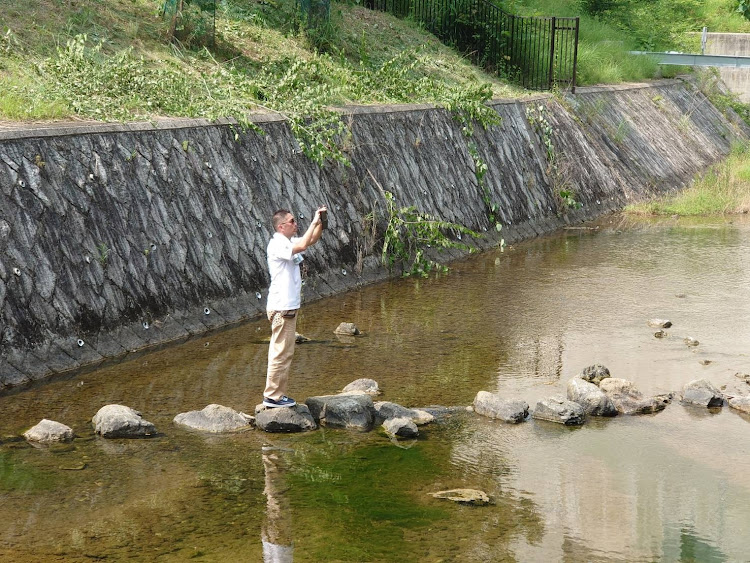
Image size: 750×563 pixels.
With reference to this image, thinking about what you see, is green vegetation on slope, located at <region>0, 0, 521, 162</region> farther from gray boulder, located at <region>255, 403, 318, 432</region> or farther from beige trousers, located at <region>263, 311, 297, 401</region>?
gray boulder, located at <region>255, 403, 318, 432</region>

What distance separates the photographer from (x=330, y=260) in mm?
14344

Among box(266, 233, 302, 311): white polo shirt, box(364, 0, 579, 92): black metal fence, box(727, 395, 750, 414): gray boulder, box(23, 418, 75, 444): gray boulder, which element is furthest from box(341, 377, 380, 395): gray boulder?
box(364, 0, 579, 92): black metal fence

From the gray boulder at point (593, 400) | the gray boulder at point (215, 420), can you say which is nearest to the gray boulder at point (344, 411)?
the gray boulder at point (215, 420)

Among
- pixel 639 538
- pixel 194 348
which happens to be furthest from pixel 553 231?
pixel 639 538

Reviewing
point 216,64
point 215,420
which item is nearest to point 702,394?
point 215,420

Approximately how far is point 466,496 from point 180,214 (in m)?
6.34

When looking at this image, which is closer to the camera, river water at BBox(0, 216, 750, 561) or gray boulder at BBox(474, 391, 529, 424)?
river water at BBox(0, 216, 750, 561)

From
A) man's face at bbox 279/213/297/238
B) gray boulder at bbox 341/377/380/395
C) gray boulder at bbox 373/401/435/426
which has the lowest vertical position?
gray boulder at bbox 341/377/380/395

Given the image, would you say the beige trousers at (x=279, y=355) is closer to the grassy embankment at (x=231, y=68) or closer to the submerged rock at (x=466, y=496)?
the submerged rock at (x=466, y=496)

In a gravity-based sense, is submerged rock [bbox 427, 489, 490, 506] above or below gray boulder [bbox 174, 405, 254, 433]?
above

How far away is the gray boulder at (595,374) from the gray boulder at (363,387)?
2.06 m

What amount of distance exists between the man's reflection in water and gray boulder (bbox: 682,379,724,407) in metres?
3.85

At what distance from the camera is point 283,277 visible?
29.3ft

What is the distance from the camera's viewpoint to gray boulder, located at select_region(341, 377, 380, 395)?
9.66 m
